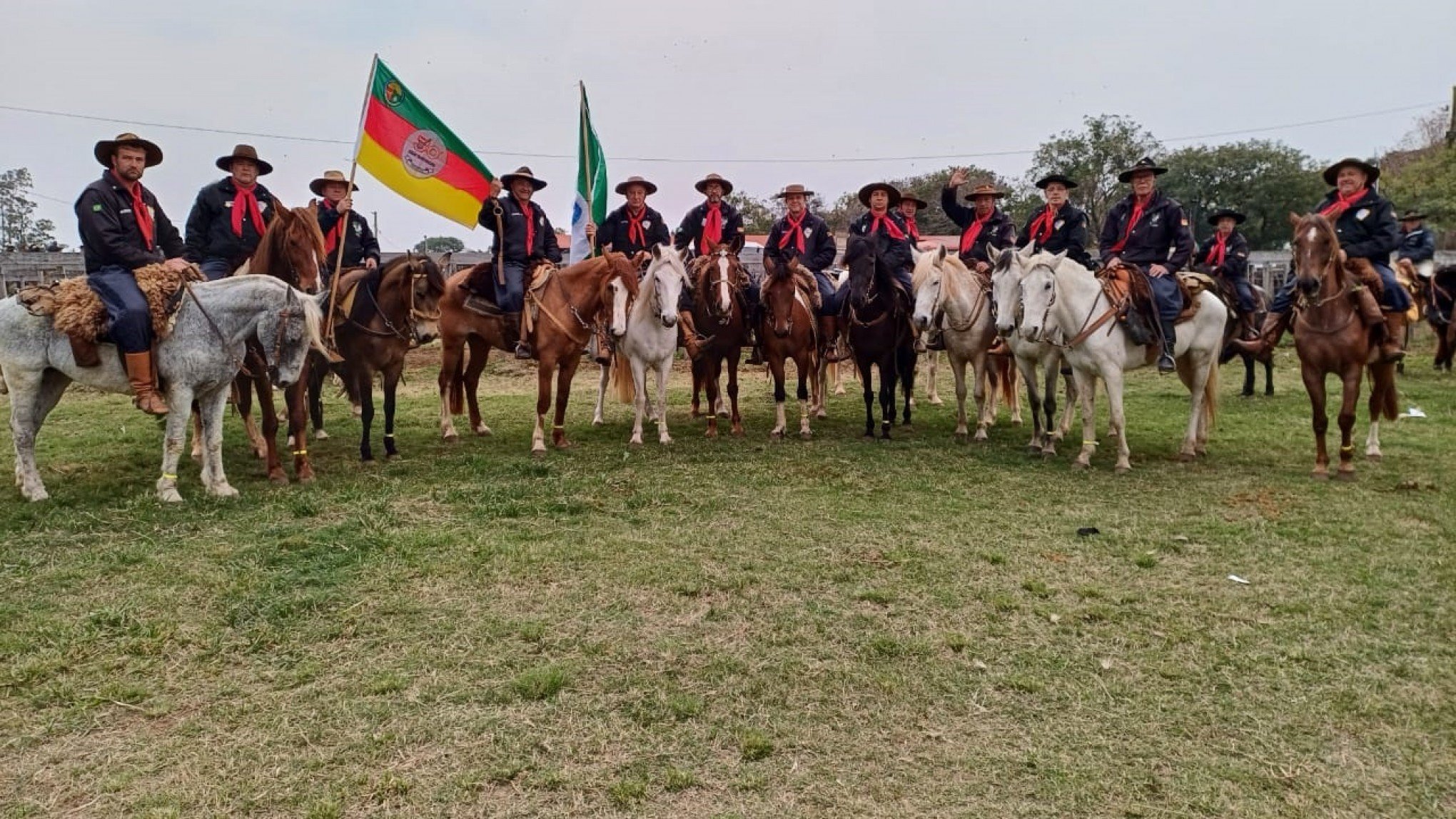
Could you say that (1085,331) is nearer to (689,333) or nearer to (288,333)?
(689,333)

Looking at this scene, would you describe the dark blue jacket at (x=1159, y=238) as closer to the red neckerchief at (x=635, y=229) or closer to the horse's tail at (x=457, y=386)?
the red neckerchief at (x=635, y=229)

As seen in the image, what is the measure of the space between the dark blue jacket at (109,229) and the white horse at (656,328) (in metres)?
4.18

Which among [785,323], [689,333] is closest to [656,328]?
[689,333]

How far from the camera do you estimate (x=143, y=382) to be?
21.1ft

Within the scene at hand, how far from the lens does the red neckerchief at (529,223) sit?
944 cm

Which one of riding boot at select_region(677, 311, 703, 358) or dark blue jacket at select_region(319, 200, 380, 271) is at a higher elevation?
dark blue jacket at select_region(319, 200, 380, 271)

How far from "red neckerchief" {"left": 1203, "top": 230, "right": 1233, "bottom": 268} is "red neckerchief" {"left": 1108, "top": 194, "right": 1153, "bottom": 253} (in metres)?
3.96

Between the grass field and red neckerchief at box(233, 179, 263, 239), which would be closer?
the grass field

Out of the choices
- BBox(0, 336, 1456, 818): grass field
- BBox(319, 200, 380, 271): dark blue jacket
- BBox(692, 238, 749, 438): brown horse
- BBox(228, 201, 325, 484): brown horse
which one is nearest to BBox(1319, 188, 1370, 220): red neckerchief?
BBox(0, 336, 1456, 818): grass field

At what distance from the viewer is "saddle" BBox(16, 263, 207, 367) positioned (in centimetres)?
633

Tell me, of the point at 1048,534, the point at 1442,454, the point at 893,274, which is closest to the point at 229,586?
the point at 1048,534

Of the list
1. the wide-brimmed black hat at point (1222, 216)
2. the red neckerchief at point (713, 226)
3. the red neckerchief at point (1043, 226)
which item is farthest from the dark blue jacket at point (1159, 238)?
the red neckerchief at point (713, 226)

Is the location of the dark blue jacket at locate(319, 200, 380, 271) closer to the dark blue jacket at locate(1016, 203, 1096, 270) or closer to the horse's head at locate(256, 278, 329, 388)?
the horse's head at locate(256, 278, 329, 388)

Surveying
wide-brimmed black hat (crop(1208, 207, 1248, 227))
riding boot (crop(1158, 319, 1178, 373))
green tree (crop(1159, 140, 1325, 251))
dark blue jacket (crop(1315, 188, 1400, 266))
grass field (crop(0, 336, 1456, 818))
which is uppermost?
green tree (crop(1159, 140, 1325, 251))
